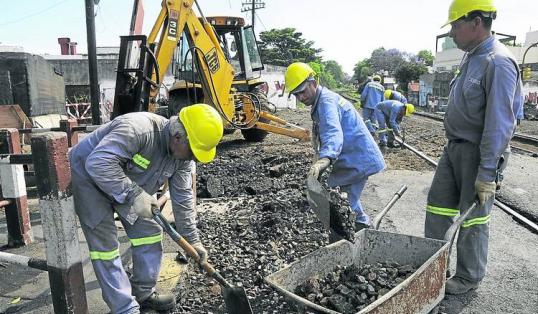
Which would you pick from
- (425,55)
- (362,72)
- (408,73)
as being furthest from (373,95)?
(425,55)

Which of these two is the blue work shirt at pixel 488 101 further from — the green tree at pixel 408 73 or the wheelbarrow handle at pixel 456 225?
the green tree at pixel 408 73

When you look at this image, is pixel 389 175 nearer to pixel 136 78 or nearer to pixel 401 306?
pixel 136 78

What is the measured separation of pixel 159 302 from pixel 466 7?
3137mm

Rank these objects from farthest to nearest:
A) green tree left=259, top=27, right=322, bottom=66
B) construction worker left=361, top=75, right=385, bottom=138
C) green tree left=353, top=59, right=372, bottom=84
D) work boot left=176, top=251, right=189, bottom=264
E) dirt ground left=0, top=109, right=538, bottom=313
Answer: green tree left=353, top=59, right=372, bottom=84
green tree left=259, top=27, right=322, bottom=66
construction worker left=361, top=75, right=385, bottom=138
work boot left=176, top=251, right=189, bottom=264
dirt ground left=0, top=109, right=538, bottom=313

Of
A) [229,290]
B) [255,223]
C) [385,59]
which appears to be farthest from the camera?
[385,59]

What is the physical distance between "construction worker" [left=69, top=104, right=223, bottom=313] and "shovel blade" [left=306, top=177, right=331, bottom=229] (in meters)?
0.84

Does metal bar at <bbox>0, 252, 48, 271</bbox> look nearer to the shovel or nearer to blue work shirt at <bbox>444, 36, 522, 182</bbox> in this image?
the shovel

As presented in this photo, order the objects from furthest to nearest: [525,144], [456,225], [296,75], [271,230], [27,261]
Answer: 1. [525,144]
2. [271,230]
3. [296,75]
4. [456,225]
5. [27,261]

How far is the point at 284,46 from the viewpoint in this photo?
65.2 m

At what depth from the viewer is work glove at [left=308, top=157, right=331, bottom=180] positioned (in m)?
3.26

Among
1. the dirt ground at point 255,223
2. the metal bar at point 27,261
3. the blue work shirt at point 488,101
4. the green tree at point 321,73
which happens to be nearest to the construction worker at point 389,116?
the dirt ground at point 255,223

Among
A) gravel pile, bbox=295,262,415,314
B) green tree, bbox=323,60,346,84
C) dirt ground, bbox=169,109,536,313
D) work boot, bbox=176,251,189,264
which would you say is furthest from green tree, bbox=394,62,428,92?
green tree, bbox=323,60,346,84

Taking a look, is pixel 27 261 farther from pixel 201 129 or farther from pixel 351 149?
pixel 351 149

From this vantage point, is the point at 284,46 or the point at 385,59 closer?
the point at 284,46
